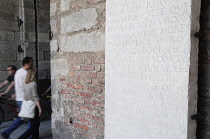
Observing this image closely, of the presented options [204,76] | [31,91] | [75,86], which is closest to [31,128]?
[31,91]

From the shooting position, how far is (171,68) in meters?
1.67

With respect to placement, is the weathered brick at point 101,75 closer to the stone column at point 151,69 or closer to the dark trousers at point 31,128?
the stone column at point 151,69

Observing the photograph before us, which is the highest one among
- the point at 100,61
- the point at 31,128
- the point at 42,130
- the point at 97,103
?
the point at 100,61

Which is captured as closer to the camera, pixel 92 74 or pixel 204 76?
pixel 204 76

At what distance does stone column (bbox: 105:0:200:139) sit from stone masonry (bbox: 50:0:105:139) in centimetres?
27

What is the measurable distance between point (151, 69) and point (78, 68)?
45.2 inches

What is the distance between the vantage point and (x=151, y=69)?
1.80 m

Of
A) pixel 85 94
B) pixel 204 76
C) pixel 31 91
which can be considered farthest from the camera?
pixel 31 91

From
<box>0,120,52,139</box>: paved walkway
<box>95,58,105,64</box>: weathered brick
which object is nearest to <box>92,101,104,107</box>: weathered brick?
<box>95,58,105,64</box>: weathered brick

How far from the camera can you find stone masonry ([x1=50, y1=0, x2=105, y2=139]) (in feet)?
8.04

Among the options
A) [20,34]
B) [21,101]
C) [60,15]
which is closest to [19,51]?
[20,34]

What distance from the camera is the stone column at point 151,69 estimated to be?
1.60 metres

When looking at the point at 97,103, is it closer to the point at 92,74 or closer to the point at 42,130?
the point at 92,74

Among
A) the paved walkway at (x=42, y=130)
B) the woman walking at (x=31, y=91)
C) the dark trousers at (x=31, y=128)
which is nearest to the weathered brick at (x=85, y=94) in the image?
the woman walking at (x=31, y=91)
